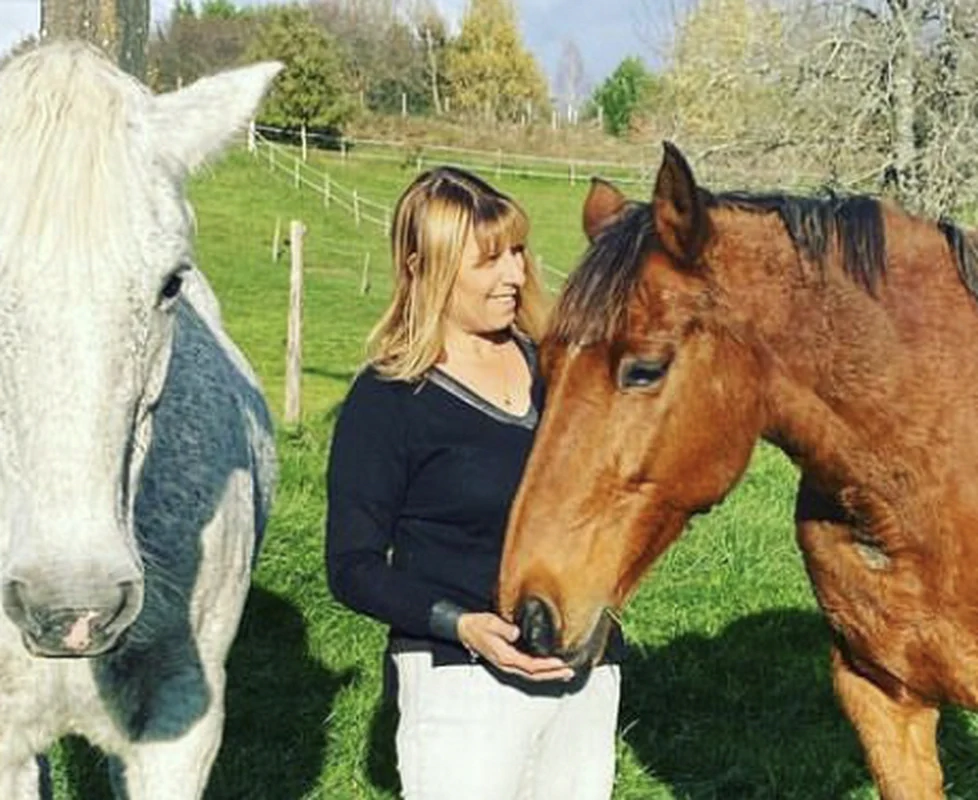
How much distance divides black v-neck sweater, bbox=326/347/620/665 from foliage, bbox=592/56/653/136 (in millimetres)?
56339

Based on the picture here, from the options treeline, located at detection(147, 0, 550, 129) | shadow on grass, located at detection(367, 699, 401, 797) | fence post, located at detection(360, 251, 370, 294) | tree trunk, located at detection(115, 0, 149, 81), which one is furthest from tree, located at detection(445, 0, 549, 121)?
shadow on grass, located at detection(367, 699, 401, 797)

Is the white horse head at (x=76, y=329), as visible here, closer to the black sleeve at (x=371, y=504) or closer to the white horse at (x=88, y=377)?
the white horse at (x=88, y=377)

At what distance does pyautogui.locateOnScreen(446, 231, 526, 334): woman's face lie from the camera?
3223mm

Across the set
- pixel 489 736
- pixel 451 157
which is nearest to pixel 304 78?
pixel 451 157

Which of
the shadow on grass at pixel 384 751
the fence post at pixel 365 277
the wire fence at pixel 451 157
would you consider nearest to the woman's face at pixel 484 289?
the shadow on grass at pixel 384 751

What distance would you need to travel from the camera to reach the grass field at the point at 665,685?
4918mm

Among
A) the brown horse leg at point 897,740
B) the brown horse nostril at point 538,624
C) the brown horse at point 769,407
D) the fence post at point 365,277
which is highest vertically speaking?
the brown horse at point 769,407

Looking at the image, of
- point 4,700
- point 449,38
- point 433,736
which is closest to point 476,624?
point 433,736

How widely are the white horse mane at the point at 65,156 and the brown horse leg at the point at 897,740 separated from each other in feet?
7.04

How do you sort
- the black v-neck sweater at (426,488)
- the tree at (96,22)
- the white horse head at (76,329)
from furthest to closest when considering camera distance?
the tree at (96,22) < the black v-neck sweater at (426,488) < the white horse head at (76,329)

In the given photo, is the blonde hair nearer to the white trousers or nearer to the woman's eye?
the woman's eye

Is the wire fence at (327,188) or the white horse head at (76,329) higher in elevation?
the white horse head at (76,329)

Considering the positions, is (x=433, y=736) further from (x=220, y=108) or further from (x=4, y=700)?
(x=220, y=108)

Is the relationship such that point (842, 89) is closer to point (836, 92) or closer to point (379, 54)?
point (836, 92)
